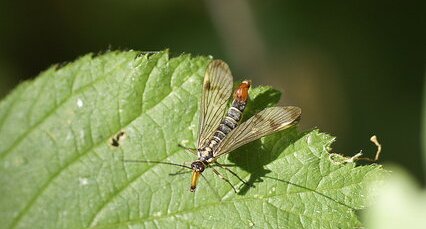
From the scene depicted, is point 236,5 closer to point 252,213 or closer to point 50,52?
point 50,52

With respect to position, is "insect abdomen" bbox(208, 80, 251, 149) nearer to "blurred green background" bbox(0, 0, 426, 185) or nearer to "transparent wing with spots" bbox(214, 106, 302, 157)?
"transparent wing with spots" bbox(214, 106, 302, 157)

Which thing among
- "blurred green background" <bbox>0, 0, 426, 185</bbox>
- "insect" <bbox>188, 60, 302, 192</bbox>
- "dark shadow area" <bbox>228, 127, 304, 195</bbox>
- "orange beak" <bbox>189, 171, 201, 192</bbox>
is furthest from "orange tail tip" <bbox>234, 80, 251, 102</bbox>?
"blurred green background" <bbox>0, 0, 426, 185</bbox>

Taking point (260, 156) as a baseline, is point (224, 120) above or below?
above

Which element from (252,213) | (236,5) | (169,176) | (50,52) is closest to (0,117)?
(169,176)

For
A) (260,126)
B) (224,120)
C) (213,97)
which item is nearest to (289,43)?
(224,120)

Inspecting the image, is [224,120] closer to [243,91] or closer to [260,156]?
[243,91]

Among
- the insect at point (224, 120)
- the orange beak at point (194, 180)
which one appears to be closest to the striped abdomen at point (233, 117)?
the insect at point (224, 120)
